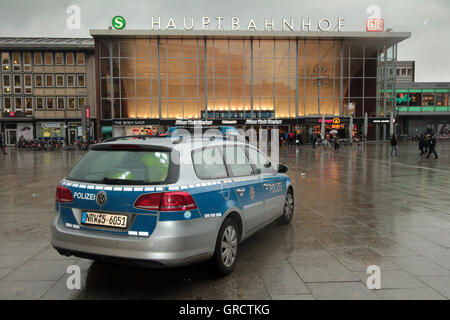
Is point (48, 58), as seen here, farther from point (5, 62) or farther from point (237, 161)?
point (237, 161)

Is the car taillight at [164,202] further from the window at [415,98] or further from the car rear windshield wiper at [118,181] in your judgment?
the window at [415,98]

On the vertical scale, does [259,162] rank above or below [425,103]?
below

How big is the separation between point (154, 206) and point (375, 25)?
48.9 m

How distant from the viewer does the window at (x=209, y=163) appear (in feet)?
13.1

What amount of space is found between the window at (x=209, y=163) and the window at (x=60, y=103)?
49.7m

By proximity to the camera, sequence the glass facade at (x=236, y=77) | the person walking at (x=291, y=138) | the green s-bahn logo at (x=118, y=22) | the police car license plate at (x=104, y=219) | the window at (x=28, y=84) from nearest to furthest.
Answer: the police car license plate at (x=104, y=219), the person walking at (x=291, y=138), the green s-bahn logo at (x=118, y=22), the glass facade at (x=236, y=77), the window at (x=28, y=84)

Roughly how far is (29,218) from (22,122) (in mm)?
48130

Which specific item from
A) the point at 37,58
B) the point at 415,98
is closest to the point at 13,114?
the point at 37,58

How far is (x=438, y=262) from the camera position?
456 centimetres

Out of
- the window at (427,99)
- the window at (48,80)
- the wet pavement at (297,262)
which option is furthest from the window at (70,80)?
the window at (427,99)

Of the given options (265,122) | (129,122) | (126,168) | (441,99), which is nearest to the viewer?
(126,168)

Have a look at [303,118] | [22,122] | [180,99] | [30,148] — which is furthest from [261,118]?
[22,122]

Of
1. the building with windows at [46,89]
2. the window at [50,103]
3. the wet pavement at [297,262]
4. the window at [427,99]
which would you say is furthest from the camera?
the window at [427,99]

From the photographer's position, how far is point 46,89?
4794cm
